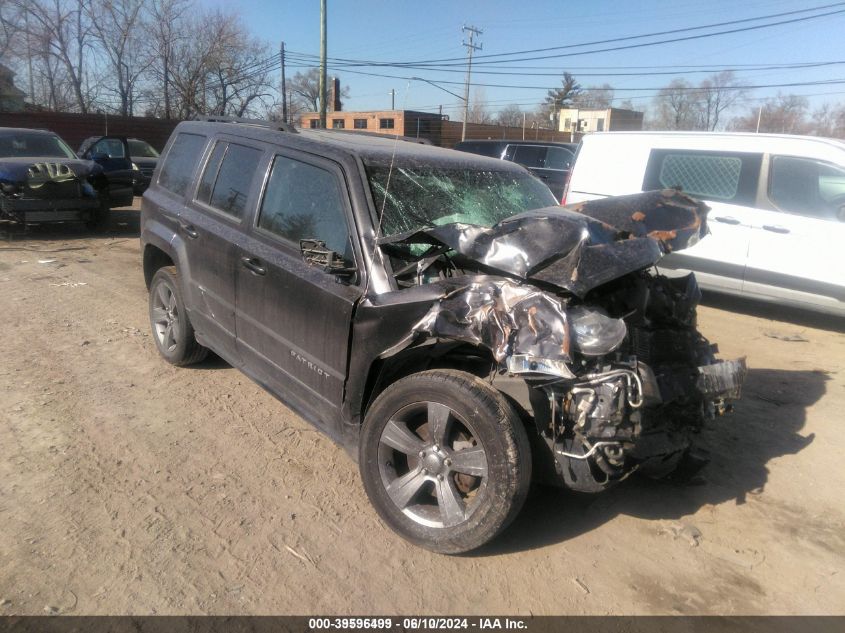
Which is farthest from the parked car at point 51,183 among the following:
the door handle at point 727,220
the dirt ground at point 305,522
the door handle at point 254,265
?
the door handle at point 727,220

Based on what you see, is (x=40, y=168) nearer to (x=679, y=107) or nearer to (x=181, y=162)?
(x=181, y=162)

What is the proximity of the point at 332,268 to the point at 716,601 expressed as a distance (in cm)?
224

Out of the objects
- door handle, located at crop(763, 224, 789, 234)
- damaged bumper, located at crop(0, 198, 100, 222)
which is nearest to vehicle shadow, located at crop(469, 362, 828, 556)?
door handle, located at crop(763, 224, 789, 234)

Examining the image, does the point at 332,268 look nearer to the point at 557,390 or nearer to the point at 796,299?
the point at 557,390

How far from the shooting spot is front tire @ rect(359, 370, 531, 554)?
8.48ft

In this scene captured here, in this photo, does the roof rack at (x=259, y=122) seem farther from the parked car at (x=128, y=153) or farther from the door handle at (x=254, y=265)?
the parked car at (x=128, y=153)

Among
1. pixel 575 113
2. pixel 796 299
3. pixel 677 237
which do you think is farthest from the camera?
pixel 575 113

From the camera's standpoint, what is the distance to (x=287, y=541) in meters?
2.94

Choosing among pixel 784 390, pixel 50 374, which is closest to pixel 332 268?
pixel 50 374

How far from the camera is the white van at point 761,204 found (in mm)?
6445

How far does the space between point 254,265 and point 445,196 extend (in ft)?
3.88

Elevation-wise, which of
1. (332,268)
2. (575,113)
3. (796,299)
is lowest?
(796,299)

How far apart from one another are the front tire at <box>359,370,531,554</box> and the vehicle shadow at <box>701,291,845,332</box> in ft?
19.1

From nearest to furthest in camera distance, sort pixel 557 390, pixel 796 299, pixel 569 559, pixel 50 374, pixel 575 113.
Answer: pixel 557 390, pixel 569 559, pixel 50 374, pixel 796 299, pixel 575 113
